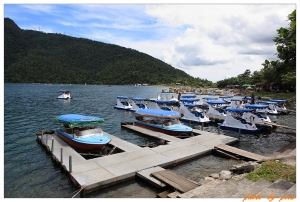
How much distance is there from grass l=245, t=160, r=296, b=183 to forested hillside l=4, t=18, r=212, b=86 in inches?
5033

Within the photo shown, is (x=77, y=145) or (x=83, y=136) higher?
(x=83, y=136)

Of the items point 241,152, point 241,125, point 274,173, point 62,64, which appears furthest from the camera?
point 62,64

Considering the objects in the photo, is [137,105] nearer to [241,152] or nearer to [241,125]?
[241,125]

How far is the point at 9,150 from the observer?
717 inches

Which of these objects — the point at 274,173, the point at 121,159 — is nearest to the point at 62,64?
the point at 121,159

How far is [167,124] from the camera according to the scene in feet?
74.1

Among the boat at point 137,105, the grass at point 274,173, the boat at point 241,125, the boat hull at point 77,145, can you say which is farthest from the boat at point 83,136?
the boat at point 137,105

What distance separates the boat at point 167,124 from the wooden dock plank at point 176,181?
9.74 metres

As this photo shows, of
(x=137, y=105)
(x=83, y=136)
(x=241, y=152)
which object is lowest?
(x=241, y=152)

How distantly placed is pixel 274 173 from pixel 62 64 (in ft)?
587

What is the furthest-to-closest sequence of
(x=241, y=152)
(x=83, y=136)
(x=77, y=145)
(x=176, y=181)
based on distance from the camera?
(x=83, y=136)
(x=77, y=145)
(x=241, y=152)
(x=176, y=181)

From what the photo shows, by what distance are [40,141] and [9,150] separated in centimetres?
238

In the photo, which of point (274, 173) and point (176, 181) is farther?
point (176, 181)

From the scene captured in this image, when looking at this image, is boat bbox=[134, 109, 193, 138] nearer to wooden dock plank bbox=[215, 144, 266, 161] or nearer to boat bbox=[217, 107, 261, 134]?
wooden dock plank bbox=[215, 144, 266, 161]
